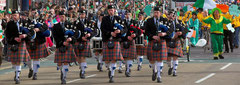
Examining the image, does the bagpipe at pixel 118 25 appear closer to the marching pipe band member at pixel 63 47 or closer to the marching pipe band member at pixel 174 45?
the marching pipe band member at pixel 63 47

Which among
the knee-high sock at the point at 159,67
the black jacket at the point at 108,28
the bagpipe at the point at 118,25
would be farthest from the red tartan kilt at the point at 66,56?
the knee-high sock at the point at 159,67

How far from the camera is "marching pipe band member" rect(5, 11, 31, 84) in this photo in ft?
53.9

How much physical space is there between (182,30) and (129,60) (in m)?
1.68

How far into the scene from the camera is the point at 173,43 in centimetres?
1825

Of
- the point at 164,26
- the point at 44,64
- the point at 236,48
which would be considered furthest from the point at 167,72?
the point at 236,48

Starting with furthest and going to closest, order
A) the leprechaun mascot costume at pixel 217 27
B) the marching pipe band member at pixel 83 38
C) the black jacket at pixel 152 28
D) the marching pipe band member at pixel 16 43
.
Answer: the leprechaun mascot costume at pixel 217 27, the marching pipe band member at pixel 83 38, the black jacket at pixel 152 28, the marching pipe band member at pixel 16 43

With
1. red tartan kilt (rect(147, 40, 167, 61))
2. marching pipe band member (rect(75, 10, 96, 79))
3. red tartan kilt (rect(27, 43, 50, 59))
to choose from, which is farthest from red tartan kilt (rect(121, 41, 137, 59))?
red tartan kilt (rect(27, 43, 50, 59))

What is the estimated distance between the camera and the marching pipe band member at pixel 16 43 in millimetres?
16438

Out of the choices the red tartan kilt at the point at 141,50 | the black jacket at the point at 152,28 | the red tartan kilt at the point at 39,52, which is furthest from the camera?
the red tartan kilt at the point at 141,50

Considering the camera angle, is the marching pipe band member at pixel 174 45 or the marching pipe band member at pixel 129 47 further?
the marching pipe band member at pixel 129 47

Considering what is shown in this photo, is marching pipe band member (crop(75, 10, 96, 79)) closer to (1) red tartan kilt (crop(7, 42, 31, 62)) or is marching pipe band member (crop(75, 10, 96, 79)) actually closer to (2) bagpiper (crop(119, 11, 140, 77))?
(2) bagpiper (crop(119, 11, 140, 77))

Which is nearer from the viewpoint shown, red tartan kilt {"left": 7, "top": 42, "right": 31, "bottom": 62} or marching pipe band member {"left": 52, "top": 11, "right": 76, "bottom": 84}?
marching pipe band member {"left": 52, "top": 11, "right": 76, "bottom": 84}

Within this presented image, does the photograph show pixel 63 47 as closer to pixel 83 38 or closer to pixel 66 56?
pixel 66 56

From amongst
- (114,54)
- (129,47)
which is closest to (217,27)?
(129,47)
